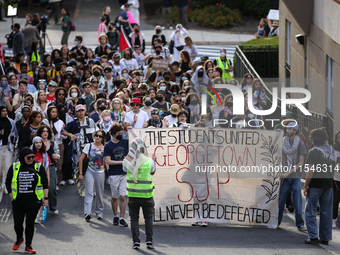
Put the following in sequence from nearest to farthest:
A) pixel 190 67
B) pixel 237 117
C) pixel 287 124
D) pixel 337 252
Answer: pixel 337 252
pixel 287 124
pixel 237 117
pixel 190 67

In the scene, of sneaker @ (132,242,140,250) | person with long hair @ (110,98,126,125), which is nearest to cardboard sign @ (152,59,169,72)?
person with long hair @ (110,98,126,125)

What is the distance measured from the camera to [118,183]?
34.6 ft

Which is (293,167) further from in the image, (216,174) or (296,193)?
(216,174)

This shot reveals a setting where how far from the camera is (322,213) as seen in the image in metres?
9.44

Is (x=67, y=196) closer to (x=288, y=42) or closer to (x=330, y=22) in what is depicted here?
(x=330, y=22)

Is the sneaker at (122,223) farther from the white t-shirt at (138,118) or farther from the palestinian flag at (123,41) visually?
the palestinian flag at (123,41)

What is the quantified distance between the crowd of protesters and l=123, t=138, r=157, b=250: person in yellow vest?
2 cm

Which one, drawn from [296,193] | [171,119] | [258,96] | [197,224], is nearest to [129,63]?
[258,96]

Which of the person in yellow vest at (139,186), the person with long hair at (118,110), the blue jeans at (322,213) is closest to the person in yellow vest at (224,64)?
the person with long hair at (118,110)

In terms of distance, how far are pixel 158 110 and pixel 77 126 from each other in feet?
5.99

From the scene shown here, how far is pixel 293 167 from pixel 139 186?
289cm

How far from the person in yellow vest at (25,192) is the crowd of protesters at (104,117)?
29mm

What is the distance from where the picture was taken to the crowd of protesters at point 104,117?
34.0ft

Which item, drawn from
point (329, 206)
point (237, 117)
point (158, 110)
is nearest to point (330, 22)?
point (237, 117)
